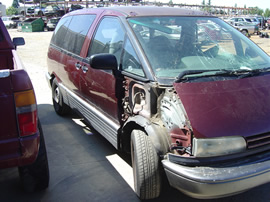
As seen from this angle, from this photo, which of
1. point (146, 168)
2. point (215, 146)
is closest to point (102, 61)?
point (146, 168)

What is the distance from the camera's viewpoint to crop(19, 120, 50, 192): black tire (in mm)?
3088

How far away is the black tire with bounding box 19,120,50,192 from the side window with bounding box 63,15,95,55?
1849mm

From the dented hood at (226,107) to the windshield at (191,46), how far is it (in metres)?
0.40

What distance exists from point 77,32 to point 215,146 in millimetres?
3120

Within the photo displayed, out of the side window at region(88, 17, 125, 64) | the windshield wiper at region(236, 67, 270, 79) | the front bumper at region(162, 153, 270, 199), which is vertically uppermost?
the side window at region(88, 17, 125, 64)

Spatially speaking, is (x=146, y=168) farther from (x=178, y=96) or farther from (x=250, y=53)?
(x=250, y=53)

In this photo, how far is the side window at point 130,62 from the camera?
3133 mm

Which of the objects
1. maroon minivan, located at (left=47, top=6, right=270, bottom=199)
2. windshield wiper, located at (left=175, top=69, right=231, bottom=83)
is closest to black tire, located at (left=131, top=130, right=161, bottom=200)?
maroon minivan, located at (left=47, top=6, right=270, bottom=199)

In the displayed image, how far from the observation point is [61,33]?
5535 millimetres

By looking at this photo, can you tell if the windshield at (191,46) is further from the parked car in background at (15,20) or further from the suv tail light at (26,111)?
the parked car in background at (15,20)

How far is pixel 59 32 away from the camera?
18.6 ft

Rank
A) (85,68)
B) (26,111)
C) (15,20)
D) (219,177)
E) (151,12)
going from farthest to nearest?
(15,20) → (85,68) → (151,12) → (26,111) → (219,177)

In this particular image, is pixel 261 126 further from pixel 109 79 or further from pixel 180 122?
pixel 109 79

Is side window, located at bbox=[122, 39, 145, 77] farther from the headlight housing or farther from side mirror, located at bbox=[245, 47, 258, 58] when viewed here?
side mirror, located at bbox=[245, 47, 258, 58]
